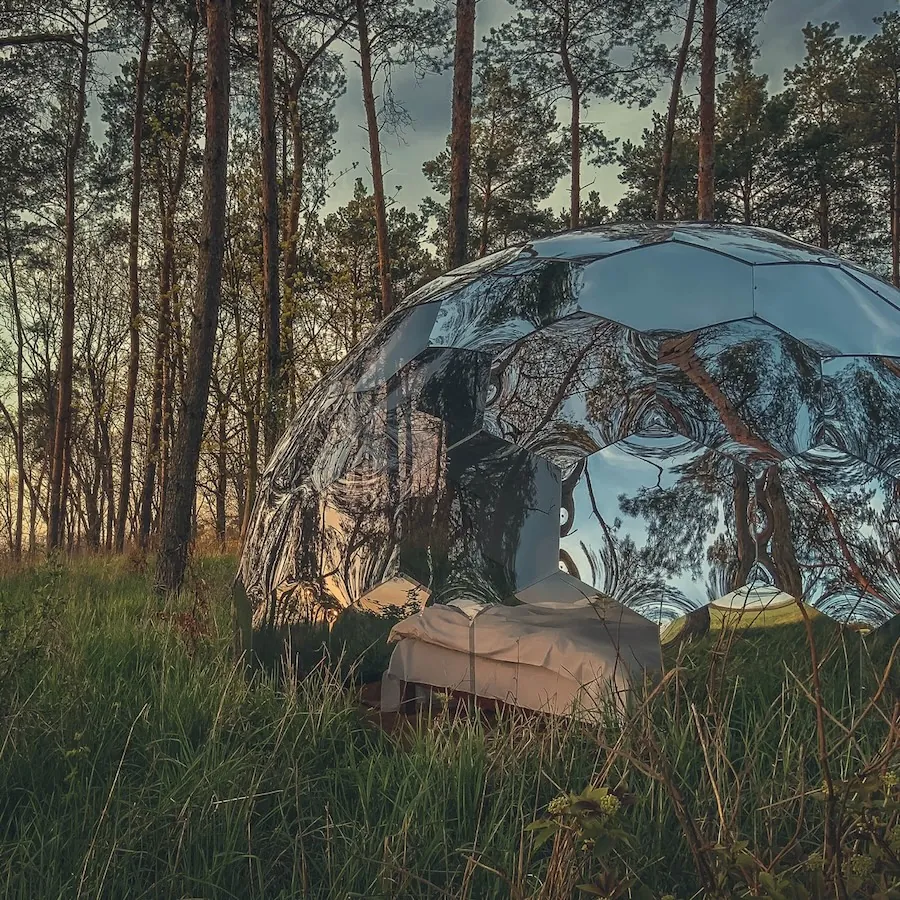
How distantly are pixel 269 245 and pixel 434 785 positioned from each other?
9.24m

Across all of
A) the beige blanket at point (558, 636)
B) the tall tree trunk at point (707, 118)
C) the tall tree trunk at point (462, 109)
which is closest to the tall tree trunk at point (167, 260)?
the tall tree trunk at point (462, 109)

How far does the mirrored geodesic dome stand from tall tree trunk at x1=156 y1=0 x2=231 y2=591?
4923 mm

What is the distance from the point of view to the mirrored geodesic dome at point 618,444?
2.40m

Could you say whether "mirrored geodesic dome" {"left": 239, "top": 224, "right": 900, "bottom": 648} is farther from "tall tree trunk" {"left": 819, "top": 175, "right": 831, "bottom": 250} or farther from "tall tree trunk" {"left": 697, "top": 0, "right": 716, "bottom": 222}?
"tall tree trunk" {"left": 819, "top": 175, "right": 831, "bottom": 250}

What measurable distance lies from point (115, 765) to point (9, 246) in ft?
72.6

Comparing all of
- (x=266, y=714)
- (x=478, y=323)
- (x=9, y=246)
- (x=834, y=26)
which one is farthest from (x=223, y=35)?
(x=834, y=26)

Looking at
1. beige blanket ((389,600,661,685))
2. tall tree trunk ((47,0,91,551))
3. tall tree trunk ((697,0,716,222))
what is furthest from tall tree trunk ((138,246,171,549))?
beige blanket ((389,600,661,685))

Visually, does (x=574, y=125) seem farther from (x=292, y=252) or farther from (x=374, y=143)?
(x=292, y=252)

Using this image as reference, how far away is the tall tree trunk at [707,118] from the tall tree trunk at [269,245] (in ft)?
24.5

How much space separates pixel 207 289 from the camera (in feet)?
26.2

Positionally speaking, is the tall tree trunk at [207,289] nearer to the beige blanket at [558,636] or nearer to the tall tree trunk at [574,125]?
the beige blanket at [558,636]

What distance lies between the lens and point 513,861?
2129 millimetres

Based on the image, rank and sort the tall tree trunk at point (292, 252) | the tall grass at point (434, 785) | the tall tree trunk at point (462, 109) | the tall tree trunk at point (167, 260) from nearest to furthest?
the tall grass at point (434, 785), the tall tree trunk at point (462, 109), the tall tree trunk at point (292, 252), the tall tree trunk at point (167, 260)

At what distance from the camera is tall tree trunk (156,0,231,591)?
7.94 meters
